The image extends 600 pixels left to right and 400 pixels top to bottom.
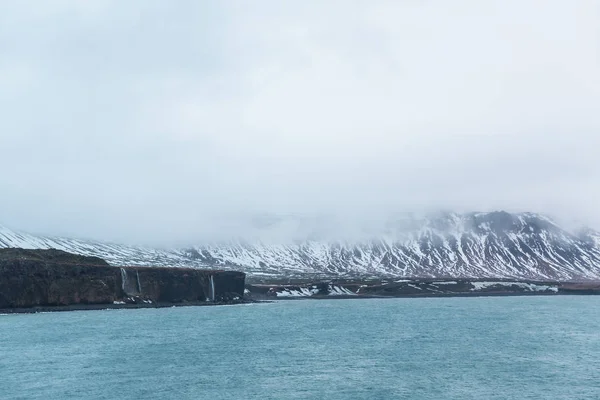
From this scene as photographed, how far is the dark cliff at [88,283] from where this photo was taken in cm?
9812

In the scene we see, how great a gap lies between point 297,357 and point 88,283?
57.6 metres

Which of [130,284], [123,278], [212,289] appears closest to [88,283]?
[123,278]

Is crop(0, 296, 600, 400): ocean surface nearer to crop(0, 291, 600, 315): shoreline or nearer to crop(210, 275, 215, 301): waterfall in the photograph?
crop(0, 291, 600, 315): shoreline

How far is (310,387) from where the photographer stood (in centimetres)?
4469

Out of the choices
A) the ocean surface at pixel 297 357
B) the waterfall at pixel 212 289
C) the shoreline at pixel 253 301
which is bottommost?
the ocean surface at pixel 297 357

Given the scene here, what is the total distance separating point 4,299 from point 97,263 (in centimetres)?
1855

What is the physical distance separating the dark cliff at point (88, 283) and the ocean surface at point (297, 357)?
24.8ft

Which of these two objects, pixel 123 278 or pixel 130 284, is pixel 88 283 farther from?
pixel 130 284

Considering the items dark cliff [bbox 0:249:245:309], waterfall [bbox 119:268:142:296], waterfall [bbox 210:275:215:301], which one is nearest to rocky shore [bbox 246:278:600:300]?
waterfall [bbox 210:275:215:301]

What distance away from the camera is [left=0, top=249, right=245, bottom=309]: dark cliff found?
98.1m

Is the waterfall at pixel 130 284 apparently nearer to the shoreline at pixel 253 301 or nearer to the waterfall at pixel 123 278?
the waterfall at pixel 123 278

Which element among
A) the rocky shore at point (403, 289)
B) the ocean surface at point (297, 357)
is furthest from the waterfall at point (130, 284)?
the rocky shore at point (403, 289)

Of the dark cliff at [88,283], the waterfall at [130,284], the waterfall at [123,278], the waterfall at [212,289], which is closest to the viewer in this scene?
the dark cliff at [88,283]

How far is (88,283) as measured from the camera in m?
105
